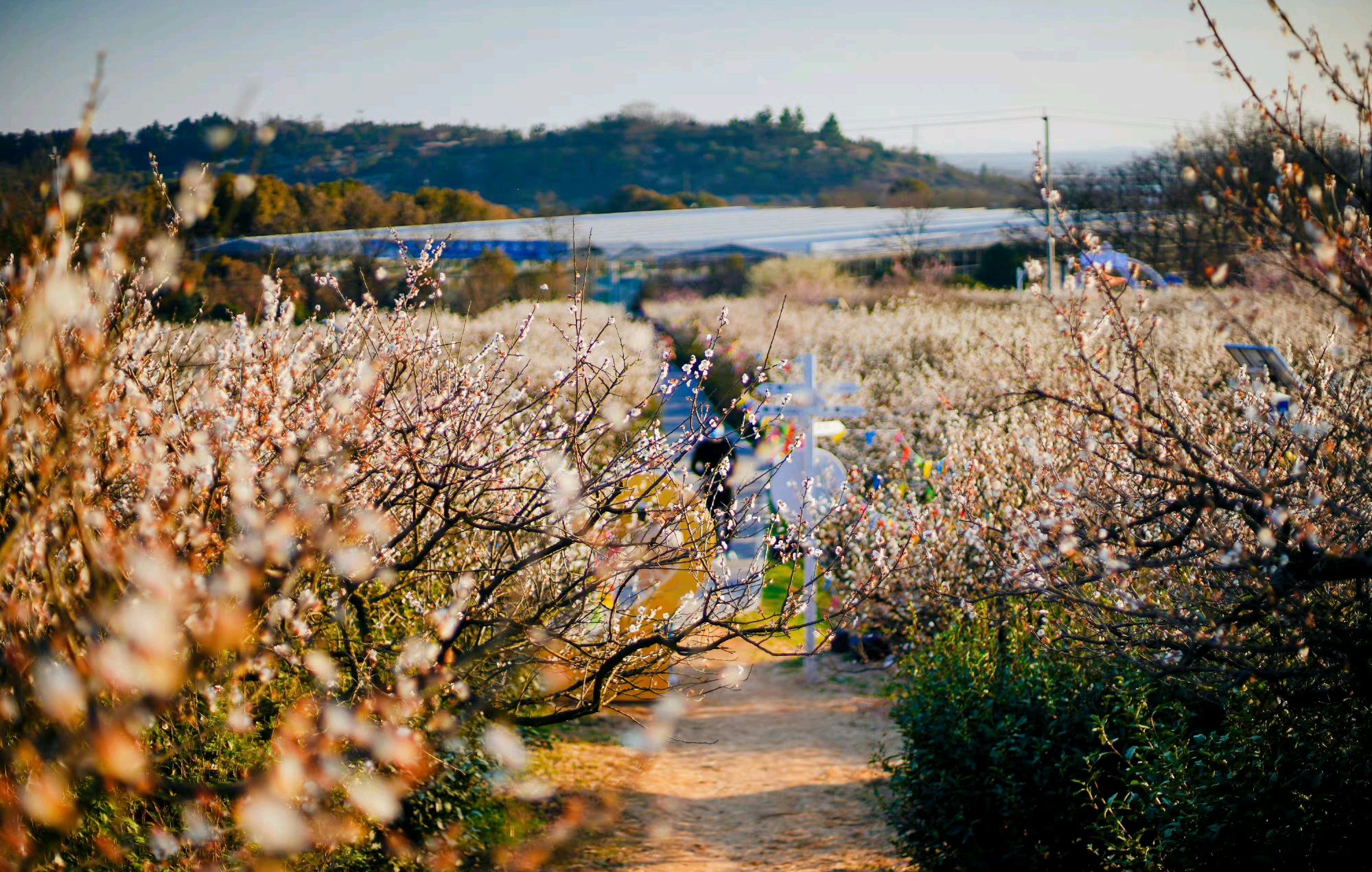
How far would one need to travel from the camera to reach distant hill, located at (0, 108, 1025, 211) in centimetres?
489

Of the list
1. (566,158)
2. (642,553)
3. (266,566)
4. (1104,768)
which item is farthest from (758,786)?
(566,158)

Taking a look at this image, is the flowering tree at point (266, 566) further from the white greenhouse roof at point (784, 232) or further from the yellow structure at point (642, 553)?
the white greenhouse roof at point (784, 232)

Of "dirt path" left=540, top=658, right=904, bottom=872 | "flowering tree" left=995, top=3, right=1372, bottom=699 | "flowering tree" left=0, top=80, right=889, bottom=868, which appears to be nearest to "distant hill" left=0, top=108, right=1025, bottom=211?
"flowering tree" left=0, top=80, right=889, bottom=868

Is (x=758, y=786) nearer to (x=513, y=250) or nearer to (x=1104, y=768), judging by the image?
(x=1104, y=768)

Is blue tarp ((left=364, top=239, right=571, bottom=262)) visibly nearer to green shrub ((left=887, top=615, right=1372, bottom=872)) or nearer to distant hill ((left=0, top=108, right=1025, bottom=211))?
distant hill ((left=0, top=108, right=1025, bottom=211))

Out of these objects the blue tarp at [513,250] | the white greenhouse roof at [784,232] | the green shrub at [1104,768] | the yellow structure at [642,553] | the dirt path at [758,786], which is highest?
the white greenhouse roof at [784,232]

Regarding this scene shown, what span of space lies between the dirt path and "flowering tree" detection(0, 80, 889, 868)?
1426mm

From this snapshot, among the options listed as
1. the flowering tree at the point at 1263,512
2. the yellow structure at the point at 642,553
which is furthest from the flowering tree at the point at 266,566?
the flowering tree at the point at 1263,512

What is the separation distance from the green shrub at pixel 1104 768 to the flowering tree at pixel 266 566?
1293mm

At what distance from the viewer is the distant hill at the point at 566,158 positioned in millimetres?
4895

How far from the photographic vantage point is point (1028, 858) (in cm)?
432

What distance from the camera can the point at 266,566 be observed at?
314cm

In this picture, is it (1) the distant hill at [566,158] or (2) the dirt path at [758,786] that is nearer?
(1) the distant hill at [566,158]

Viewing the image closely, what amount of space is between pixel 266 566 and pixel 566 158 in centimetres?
2879
